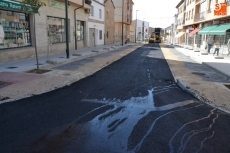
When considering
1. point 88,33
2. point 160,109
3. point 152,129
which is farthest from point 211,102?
point 88,33

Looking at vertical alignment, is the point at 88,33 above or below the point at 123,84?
above

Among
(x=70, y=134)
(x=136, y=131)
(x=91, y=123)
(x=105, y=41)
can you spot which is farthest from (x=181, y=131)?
(x=105, y=41)

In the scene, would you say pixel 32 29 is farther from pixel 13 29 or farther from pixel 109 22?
pixel 109 22

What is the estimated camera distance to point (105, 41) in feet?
113

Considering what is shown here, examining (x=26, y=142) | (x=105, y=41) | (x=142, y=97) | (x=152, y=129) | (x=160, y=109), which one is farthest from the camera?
(x=105, y=41)

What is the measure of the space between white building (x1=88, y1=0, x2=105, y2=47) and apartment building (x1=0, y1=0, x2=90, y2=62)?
454cm

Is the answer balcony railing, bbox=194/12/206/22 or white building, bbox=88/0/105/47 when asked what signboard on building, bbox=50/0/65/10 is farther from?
balcony railing, bbox=194/12/206/22

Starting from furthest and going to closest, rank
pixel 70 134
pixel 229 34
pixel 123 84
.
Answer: pixel 229 34 < pixel 123 84 < pixel 70 134

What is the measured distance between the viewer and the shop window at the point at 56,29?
16.8 m

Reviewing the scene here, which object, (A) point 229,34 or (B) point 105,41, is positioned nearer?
(A) point 229,34

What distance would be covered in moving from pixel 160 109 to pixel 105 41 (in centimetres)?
2992

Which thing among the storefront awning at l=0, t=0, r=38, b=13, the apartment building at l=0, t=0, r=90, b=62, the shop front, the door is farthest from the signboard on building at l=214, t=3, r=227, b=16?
the shop front

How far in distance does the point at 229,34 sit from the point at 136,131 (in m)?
20.6

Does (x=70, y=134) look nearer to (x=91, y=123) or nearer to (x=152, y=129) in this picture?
(x=91, y=123)
